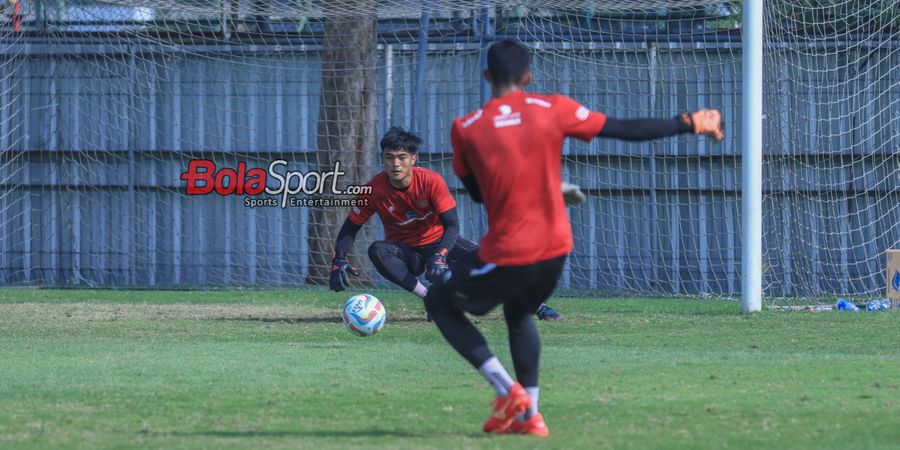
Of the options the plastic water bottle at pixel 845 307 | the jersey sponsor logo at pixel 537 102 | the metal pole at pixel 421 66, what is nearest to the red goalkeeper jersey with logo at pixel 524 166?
the jersey sponsor logo at pixel 537 102

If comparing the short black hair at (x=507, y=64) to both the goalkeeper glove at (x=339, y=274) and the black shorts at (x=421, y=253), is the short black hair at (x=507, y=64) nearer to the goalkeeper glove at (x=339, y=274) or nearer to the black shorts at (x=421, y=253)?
the goalkeeper glove at (x=339, y=274)

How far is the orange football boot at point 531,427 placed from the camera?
589 centimetres

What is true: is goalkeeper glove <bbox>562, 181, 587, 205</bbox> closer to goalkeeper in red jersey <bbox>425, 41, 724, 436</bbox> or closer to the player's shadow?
goalkeeper in red jersey <bbox>425, 41, 724, 436</bbox>

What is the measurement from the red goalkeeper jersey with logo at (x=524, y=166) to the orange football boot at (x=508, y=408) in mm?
598

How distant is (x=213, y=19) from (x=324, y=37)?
5.51 feet

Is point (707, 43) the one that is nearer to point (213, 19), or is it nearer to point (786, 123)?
point (786, 123)

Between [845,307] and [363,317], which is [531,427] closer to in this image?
[363,317]

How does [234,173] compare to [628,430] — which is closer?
[628,430]

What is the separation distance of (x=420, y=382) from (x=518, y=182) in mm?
2563

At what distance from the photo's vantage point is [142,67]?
1920 centimetres

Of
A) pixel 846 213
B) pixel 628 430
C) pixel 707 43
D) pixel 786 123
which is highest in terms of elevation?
pixel 707 43

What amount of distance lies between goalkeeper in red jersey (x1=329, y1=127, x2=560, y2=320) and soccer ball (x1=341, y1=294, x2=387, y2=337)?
0.63 meters

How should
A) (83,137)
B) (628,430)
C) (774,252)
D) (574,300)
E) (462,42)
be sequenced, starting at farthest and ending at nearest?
(83,137) < (462,42) < (774,252) < (574,300) < (628,430)

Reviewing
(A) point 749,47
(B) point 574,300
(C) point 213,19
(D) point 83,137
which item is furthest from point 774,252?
(D) point 83,137
